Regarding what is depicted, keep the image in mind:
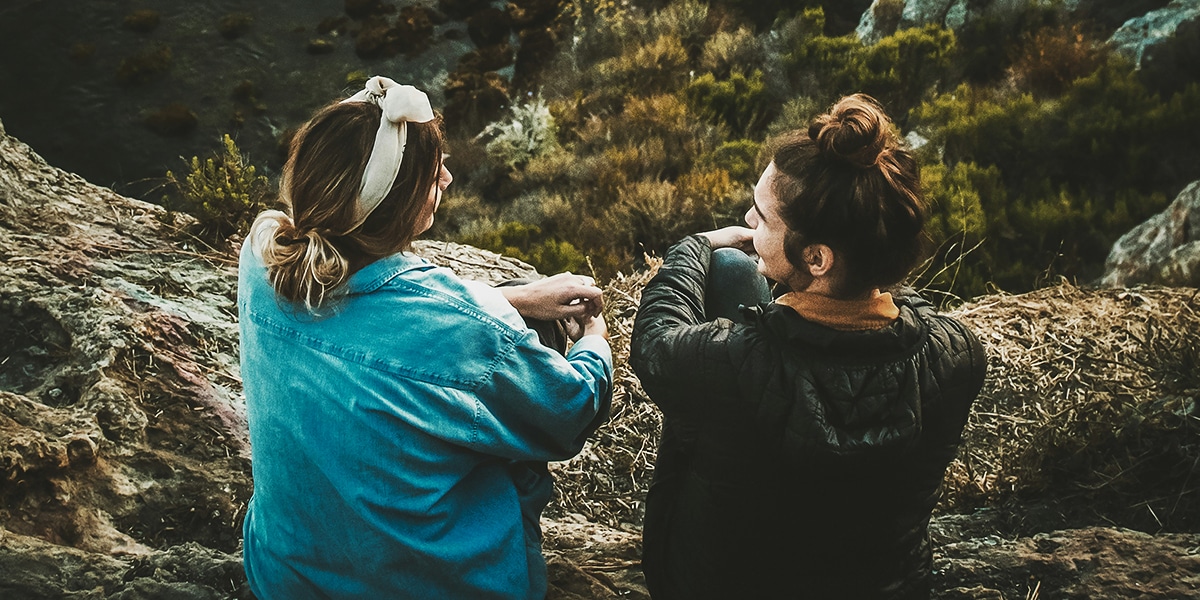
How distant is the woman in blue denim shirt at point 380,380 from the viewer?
1533 millimetres

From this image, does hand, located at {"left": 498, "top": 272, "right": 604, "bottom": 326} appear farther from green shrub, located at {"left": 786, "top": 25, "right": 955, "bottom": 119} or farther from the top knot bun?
green shrub, located at {"left": 786, "top": 25, "right": 955, "bottom": 119}

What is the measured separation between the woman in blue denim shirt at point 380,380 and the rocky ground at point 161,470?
0.62 meters

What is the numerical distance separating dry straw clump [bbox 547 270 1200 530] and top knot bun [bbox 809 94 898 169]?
5.89 feet

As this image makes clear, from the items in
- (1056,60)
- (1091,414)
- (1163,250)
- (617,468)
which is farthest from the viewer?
(1056,60)

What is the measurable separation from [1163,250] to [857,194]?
418 cm

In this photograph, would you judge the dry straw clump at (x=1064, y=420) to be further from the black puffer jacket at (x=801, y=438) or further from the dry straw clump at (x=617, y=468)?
the black puffer jacket at (x=801, y=438)

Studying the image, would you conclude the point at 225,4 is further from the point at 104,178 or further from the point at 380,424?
the point at 380,424

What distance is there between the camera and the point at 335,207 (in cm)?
154

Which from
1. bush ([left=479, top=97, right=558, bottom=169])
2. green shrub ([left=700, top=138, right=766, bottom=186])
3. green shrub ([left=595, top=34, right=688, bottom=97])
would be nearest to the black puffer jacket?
green shrub ([left=700, top=138, right=766, bottom=186])

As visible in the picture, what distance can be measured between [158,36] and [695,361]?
35.1 feet

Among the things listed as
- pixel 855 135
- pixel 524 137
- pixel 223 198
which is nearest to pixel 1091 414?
pixel 855 135

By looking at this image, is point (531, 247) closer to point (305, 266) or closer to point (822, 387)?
point (305, 266)

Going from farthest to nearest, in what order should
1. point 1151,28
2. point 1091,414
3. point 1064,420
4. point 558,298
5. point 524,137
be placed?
point 524,137 < point 1151,28 < point 1064,420 < point 1091,414 < point 558,298

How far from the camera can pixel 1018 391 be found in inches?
137
